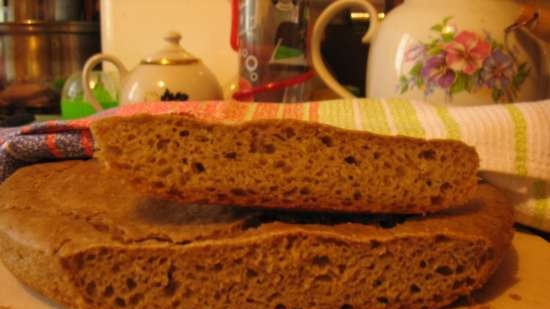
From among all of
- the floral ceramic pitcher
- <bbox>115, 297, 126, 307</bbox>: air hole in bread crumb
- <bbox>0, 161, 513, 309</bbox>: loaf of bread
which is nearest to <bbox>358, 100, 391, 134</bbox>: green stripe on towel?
the floral ceramic pitcher

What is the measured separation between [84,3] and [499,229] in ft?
6.14

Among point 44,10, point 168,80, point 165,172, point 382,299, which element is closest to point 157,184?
point 165,172

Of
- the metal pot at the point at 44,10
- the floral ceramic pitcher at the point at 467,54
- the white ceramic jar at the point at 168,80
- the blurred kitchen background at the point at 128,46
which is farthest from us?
the metal pot at the point at 44,10

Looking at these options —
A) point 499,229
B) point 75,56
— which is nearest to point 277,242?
point 499,229

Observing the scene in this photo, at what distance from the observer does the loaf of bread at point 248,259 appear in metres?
0.56

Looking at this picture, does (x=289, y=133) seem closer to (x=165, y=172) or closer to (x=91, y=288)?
(x=165, y=172)

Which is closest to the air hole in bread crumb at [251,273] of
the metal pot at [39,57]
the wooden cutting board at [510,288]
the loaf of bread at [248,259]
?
the loaf of bread at [248,259]

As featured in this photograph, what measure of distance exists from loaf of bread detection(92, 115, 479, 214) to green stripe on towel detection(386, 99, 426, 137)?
182mm

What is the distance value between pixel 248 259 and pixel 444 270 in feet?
0.74

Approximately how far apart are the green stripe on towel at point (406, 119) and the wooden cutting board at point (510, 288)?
0.73 ft

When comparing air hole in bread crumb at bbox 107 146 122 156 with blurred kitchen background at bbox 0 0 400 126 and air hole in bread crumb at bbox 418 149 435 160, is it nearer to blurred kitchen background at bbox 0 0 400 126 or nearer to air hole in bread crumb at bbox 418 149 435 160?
air hole in bread crumb at bbox 418 149 435 160

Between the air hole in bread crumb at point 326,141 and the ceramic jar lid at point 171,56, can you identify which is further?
the ceramic jar lid at point 171,56

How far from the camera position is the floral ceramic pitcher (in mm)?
1001

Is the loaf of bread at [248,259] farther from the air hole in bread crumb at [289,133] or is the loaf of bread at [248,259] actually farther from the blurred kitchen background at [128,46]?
the blurred kitchen background at [128,46]
